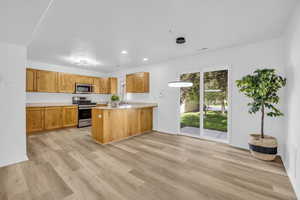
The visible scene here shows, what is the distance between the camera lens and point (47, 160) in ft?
8.27

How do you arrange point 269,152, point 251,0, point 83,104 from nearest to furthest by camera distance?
point 251,0
point 269,152
point 83,104

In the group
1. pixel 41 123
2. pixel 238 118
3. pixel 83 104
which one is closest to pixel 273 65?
pixel 238 118

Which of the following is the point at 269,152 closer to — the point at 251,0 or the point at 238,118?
the point at 238,118

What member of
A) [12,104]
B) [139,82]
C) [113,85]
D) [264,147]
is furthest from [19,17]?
[113,85]

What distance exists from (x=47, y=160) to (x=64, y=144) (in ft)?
2.91

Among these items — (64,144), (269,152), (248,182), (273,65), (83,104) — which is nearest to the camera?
(248,182)

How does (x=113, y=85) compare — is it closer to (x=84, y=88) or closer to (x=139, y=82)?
(x=84, y=88)

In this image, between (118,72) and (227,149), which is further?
(118,72)

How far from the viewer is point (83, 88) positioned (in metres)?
5.66

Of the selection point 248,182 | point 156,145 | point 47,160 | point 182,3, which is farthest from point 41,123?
point 248,182

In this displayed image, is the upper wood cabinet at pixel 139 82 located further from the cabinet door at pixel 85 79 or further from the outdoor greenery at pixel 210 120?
the cabinet door at pixel 85 79

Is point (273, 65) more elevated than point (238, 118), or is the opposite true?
point (273, 65)

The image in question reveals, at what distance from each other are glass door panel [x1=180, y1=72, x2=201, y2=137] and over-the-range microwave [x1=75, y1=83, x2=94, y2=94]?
4164mm

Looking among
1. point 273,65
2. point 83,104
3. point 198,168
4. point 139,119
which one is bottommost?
point 198,168
